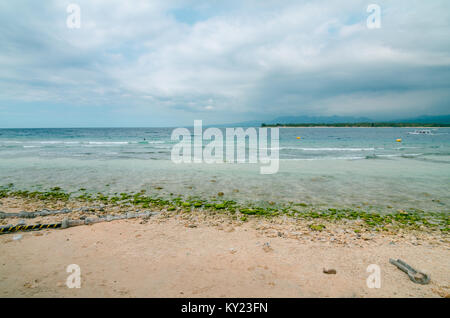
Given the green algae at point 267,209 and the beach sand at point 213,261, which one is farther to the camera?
the green algae at point 267,209

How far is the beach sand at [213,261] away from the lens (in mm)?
3854

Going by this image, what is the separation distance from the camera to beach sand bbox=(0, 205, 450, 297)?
12.6ft

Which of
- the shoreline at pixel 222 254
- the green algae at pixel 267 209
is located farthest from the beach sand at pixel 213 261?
the green algae at pixel 267 209

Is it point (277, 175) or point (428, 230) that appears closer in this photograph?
point (428, 230)

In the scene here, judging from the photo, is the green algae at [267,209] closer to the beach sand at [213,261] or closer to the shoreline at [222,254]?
the shoreline at [222,254]

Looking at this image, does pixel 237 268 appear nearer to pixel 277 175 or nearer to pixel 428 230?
pixel 428 230

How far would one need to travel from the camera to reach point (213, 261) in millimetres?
4758

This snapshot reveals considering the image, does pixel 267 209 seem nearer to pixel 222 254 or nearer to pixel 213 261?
pixel 222 254

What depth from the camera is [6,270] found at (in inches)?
168

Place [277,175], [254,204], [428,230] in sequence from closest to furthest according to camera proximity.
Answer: [428,230]
[254,204]
[277,175]

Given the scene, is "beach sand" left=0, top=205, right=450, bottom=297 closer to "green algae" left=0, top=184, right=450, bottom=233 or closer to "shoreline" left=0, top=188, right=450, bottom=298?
"shoreline" left=0, top=188, right=450, bottom=298
